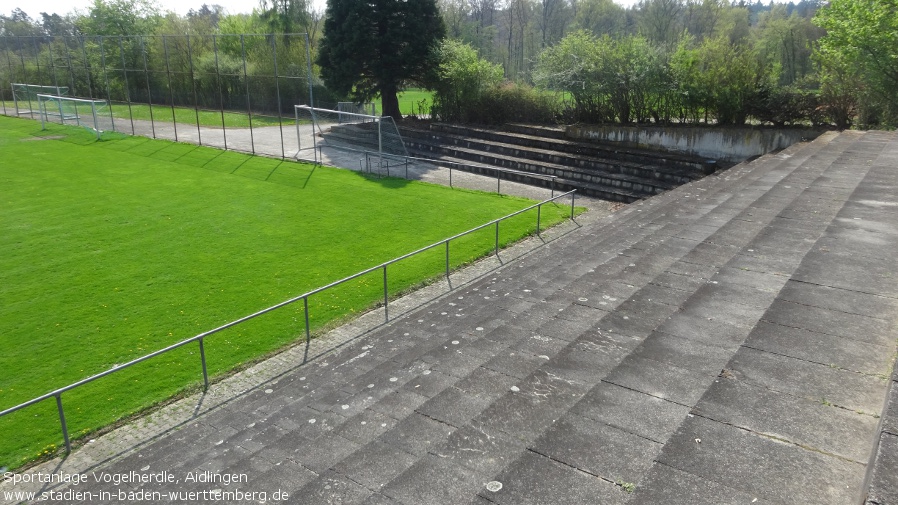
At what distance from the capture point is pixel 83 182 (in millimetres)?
22047

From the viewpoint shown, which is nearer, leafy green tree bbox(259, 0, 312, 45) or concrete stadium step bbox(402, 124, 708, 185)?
concrete stadium step bbox(402, 124, 708, 185)

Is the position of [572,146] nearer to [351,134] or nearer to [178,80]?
[351,134]

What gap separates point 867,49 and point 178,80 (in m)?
45.0

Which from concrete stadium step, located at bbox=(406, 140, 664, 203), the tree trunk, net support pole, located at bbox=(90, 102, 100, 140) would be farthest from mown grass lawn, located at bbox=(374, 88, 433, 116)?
net support pole, located at bbox=(90, 102, 100, 140)

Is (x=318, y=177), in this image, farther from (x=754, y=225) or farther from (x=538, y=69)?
(x=754, y=225)

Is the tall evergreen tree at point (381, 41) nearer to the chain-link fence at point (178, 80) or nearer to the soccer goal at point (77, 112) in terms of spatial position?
the chain-link fence at point (178, 80)

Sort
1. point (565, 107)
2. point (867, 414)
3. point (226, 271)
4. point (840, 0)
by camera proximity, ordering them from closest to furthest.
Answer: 1. point (867, 414)
2. point (226, 271)
3. point (840, 0)
4. point (565, 107)

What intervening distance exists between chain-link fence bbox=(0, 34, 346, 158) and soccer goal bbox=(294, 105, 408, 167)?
14.8 feet

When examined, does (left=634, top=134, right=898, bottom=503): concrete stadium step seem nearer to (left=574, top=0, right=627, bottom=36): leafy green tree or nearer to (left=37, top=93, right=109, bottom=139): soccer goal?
(left=37, top=93, right=109, bottom=139): soccer goal

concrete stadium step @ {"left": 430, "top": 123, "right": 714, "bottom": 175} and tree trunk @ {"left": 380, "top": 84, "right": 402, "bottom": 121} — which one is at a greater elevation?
tree trunk @ {"left": 380, "top": 84, "right": 402, "bottom": 121}

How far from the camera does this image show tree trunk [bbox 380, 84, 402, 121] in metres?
31.7

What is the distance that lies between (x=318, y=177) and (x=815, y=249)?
18570mm

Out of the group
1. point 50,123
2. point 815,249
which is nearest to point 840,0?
point 815,249

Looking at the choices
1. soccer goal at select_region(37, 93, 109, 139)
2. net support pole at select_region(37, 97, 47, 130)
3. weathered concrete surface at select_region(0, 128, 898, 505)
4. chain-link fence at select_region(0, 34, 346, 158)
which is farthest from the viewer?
chain-link fence at select_region(0, 34, 346, 158)
